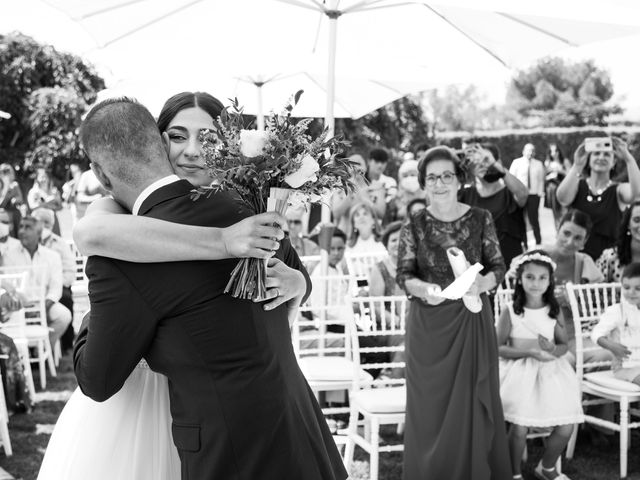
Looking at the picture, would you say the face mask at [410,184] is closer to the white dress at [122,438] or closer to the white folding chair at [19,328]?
the white folding chair at [19,328]

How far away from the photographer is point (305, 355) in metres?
6.25

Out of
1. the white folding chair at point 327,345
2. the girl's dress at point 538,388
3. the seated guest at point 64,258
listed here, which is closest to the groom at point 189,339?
the white folding chair at point 327,345

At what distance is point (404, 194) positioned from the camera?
952 cm

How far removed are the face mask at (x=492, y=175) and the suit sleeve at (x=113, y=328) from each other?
19.1ft

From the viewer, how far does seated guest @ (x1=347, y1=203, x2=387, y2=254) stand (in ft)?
26.7

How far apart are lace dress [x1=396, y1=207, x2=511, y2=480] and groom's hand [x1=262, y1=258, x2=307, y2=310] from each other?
2476 millimetres

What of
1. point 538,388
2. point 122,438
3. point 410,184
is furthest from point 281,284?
point 410,184

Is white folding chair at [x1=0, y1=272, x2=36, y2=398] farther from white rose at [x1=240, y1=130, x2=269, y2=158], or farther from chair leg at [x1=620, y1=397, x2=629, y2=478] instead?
white rose at [x1=240, y1=130, x2=269, y2=158]

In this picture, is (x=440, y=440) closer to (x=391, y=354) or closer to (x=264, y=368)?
(x=391, y=354)

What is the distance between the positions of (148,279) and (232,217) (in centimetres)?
28

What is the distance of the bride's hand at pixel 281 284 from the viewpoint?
207 cm

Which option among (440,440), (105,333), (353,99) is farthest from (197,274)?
(353,99)

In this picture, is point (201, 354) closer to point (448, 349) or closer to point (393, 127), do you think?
point (448, 349)

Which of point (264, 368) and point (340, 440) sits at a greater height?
point (264, 368)
